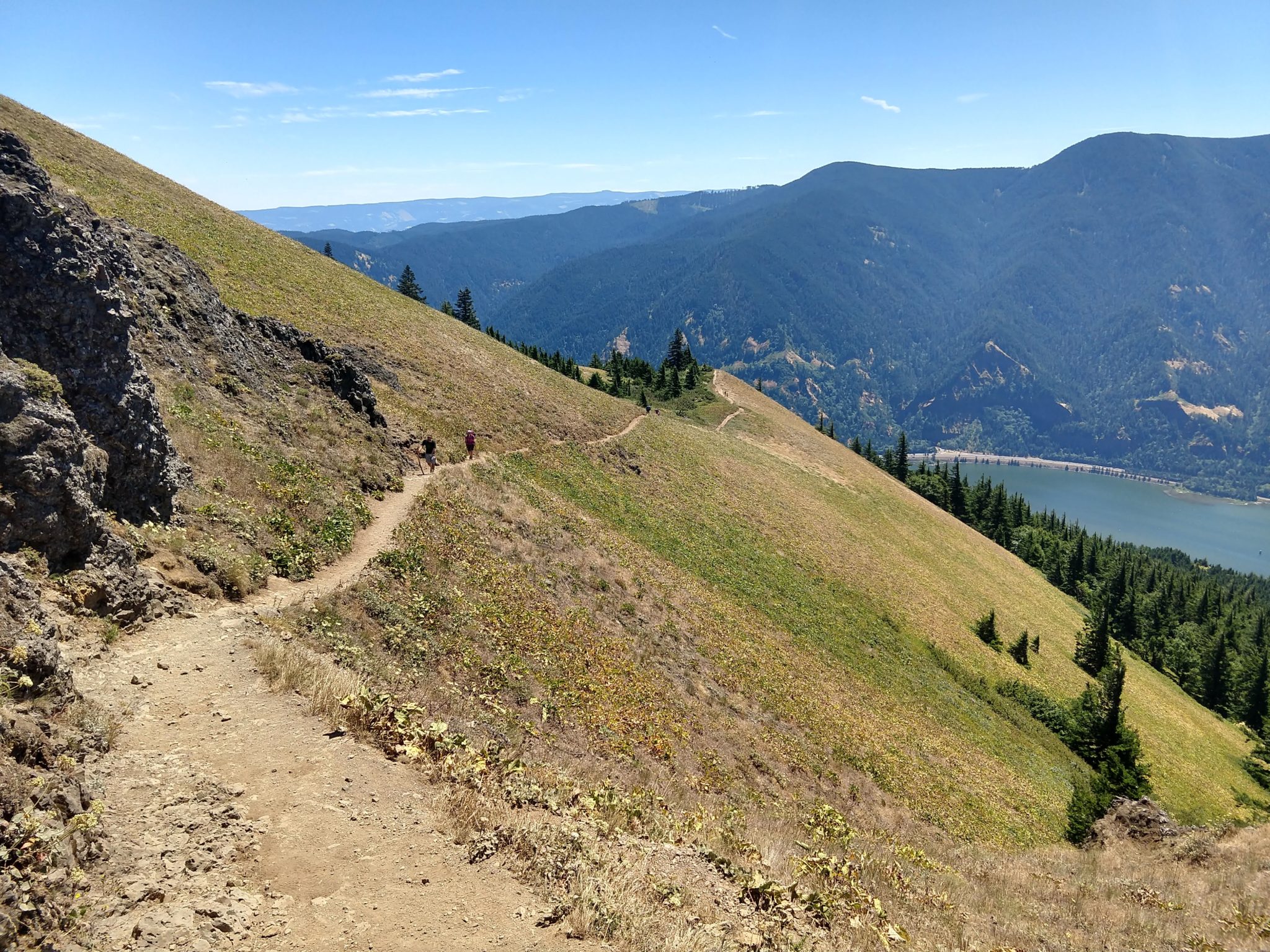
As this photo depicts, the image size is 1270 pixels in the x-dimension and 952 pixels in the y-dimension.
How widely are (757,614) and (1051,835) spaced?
51.0 feet

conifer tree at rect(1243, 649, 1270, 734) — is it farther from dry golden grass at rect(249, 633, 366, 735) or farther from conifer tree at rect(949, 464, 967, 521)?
dry golden grass at rect(249, 633, 366, 735)

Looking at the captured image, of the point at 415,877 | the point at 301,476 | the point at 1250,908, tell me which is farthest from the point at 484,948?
the point at 301,476

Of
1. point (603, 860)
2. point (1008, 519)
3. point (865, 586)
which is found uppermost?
point (603, 860)

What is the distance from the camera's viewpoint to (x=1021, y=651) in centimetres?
5028

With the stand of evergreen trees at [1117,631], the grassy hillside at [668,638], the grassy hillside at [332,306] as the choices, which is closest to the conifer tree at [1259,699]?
the stand of evergreen trees at [1117,631]

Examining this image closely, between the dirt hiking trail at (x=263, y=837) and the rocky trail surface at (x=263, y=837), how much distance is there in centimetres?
2

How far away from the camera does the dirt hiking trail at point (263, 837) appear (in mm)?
6336

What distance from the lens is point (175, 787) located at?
308 inches

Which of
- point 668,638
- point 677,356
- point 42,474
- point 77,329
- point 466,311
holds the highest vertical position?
point 466,311

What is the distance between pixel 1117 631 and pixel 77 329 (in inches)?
4823

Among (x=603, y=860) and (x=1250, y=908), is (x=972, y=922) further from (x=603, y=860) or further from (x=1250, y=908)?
(x=603, y=860)

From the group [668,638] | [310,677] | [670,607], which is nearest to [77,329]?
[310,677]

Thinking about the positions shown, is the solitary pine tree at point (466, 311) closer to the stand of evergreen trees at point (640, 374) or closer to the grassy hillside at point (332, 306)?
the stand of evergreen trees at point (640, 374)

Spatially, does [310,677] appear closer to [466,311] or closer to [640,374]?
[640,374]
